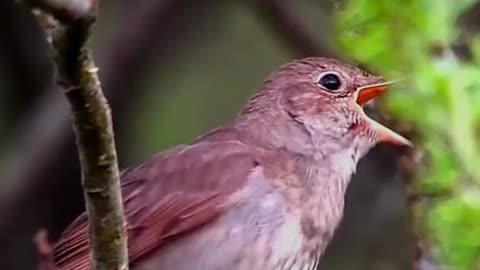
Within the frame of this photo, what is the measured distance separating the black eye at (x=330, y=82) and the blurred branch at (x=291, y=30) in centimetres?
158

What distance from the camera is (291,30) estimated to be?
6.81 meters

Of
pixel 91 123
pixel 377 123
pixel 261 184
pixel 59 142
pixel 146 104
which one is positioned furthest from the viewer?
pixel 146 104

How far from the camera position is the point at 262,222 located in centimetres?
448

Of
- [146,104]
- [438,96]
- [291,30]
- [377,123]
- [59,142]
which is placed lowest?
[438,96]

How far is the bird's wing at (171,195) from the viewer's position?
4.52 metres

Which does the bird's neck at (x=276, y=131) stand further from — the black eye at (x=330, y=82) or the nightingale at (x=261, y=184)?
the black eye at (x=330, y=82)

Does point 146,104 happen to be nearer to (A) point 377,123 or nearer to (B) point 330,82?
(B) point 330,82

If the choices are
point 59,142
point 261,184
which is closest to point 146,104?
point 59,142

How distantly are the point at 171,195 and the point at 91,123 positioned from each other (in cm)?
155

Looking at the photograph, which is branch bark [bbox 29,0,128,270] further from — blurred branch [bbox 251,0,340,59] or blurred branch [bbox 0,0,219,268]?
blurred branch [bbox 0,0,219,268]

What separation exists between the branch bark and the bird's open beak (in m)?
1.31

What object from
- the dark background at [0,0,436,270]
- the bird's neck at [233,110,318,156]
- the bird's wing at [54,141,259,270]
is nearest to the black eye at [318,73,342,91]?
the bird's neck at [233,110,318,156]

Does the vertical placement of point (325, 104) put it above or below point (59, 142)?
below

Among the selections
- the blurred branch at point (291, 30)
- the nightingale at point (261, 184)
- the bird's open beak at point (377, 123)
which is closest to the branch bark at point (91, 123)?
the nightingale at point (261, 184)
